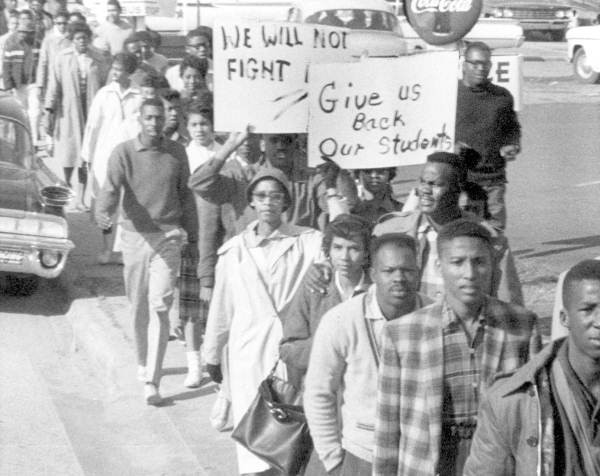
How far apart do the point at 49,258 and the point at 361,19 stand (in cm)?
1414

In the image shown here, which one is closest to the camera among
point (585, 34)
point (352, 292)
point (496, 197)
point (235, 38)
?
point (352, 292)

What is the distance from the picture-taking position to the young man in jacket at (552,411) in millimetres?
3660

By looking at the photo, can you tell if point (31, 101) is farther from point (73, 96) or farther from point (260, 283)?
point (260, 283)

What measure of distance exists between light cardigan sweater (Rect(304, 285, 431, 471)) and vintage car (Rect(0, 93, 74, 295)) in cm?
626

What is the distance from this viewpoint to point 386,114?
7895mm

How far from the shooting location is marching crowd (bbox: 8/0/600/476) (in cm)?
380

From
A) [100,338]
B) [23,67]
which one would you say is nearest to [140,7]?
[23,67]

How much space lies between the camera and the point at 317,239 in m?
6.76

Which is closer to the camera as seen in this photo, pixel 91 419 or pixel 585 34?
pixel 91 419

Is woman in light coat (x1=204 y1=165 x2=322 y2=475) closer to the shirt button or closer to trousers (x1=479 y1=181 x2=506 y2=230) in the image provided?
the shirt button

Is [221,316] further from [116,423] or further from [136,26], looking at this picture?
[136,26]

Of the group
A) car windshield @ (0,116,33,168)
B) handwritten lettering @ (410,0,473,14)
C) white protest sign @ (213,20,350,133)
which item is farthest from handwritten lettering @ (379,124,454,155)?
car windshield @ (0,116,33,168)

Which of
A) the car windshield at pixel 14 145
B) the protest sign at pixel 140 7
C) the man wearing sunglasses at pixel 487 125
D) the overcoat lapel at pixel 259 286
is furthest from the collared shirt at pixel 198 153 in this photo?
the protest sign at pixel 140 7

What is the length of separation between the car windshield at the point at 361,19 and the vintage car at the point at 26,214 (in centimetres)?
1235
